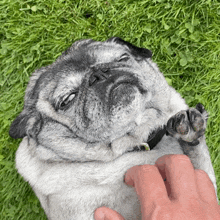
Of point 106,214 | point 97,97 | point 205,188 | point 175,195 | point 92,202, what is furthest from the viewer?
point 92,202

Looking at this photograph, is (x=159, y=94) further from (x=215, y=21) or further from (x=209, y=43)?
(x=215, y=21)

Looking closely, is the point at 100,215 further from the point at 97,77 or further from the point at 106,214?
the point at 97,77

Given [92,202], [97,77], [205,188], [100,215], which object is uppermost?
[97,77]

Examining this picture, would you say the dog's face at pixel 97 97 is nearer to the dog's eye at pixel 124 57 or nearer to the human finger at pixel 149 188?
the dog's eye at pixel 124 57

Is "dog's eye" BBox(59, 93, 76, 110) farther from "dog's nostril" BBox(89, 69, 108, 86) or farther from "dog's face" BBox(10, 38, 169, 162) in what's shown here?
"dog's nostril" BBox(89, 69, 108, 86)

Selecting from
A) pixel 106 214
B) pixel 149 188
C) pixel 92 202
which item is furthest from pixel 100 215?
Answer: pixel 149 188

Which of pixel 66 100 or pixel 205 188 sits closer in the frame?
pixel 205 188

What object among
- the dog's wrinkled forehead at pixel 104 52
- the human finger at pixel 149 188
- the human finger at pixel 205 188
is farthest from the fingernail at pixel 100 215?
the dog's wrinkled forehead at pixel 104 52

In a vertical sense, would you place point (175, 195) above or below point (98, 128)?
below

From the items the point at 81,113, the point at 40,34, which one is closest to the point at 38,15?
the point at 40,34
